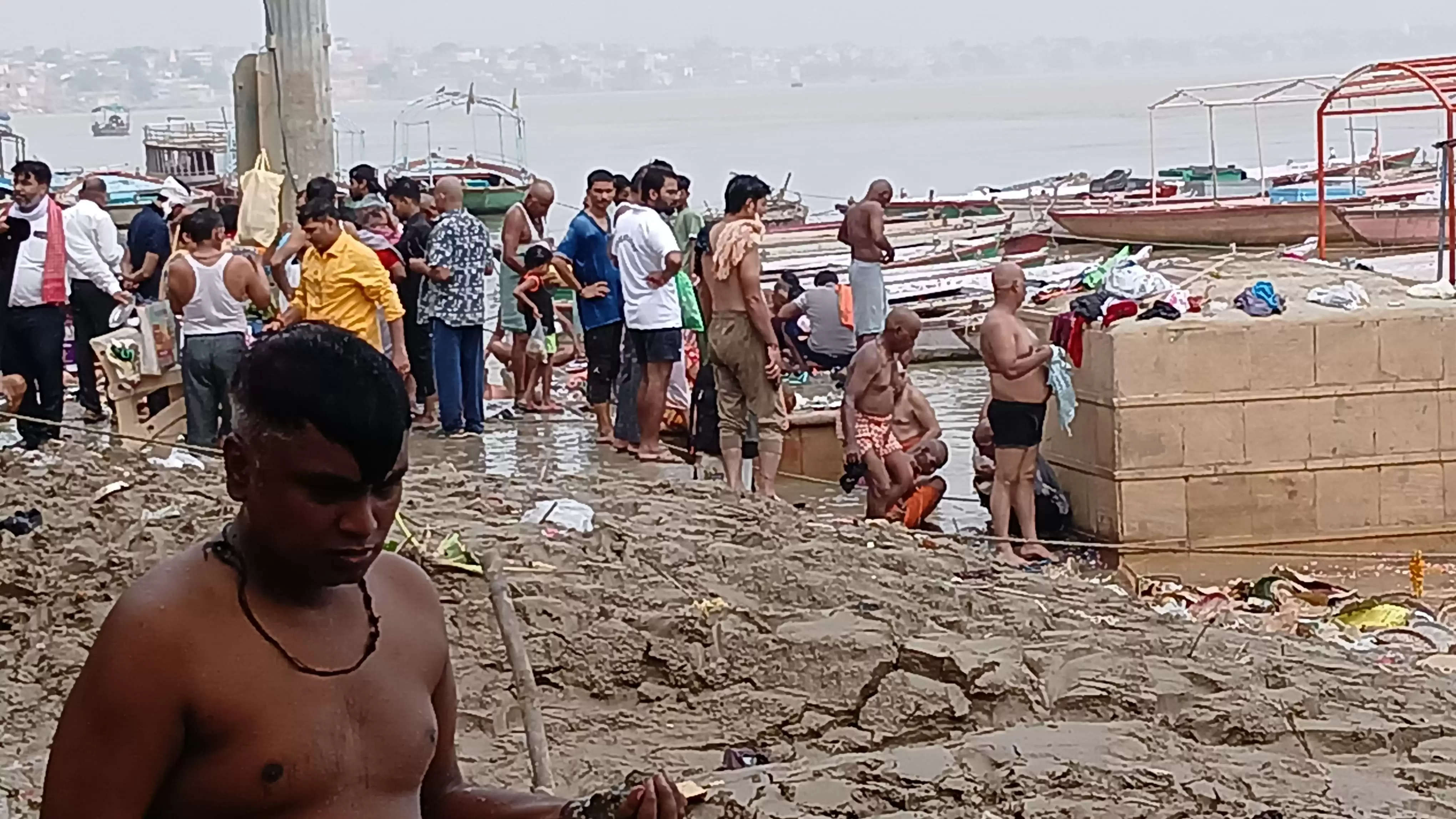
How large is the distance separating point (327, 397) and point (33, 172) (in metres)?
8.78

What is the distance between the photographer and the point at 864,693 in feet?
19.2

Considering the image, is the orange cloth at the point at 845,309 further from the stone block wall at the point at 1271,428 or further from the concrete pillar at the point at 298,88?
the concrete pillar at the point at 298,88

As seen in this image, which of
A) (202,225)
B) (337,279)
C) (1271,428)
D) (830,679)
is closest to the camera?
(830,679)

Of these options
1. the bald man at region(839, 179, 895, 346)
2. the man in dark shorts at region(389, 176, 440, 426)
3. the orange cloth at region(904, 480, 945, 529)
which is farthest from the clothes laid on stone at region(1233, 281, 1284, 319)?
the man in dark shorts at region(389, 176, 440, 426)

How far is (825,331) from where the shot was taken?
15.5 m

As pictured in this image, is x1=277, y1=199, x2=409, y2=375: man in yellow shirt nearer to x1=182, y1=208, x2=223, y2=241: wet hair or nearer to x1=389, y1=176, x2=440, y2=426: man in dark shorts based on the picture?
x1=182, y1=208, x2=223, y2=241: wet hair

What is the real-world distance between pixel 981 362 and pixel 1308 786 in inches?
560

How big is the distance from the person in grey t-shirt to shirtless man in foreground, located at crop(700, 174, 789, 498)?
512 cm

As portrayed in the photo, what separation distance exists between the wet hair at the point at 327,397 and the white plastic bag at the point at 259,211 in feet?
31.7

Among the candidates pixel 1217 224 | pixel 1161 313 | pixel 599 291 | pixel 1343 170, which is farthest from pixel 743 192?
pixel 1343 170

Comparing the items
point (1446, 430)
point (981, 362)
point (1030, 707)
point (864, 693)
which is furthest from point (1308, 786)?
point (981, 362)

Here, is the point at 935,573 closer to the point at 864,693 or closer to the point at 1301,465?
the point at 864,693

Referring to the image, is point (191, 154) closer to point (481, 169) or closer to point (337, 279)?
point (481, 169)

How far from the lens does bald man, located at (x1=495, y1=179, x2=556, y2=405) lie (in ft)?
36.8
